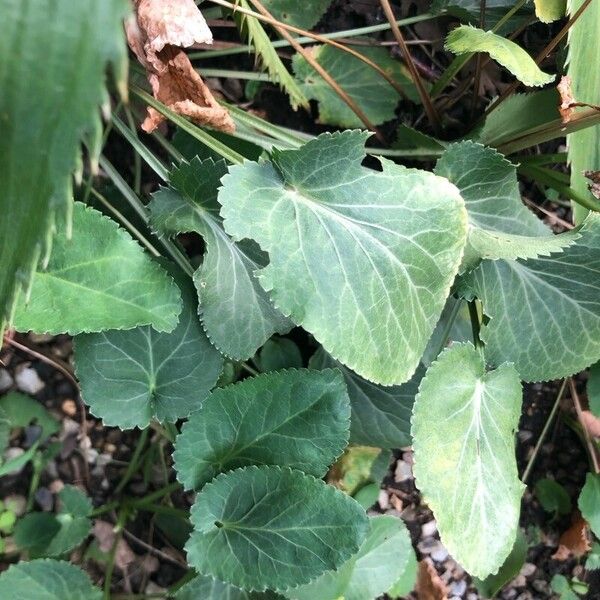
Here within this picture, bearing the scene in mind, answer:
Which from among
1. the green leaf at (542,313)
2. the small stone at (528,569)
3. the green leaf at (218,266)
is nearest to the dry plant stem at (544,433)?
the small stone at (528,569)

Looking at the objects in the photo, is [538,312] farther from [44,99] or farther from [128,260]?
[44,99]

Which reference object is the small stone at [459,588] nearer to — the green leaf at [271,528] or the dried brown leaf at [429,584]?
the dried brown leaf at [429,584]

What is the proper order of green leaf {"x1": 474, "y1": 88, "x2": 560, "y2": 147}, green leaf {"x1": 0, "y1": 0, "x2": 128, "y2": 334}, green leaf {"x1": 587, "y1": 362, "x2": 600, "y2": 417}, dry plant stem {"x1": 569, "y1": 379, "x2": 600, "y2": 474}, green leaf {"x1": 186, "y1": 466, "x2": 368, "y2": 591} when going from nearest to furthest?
green leaf {"x1": 0, "y1": 0, "x2": 128, "y2": 334}
green leaf {"x1": 186, "y1": 466, "x2": 368, "y2": 591}
green leaf {"x1": 474, "y1": 88, "x2": 560, "y2": 147}
green leaf {"x1": 587, "y1": 362, "x2": 600, "y2": 417}
dry plant stem {"x1": 569, "y1": 379, "x2": 600, "y2": 474}

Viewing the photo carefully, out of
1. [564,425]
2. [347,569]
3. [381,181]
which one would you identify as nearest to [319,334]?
[381,181]

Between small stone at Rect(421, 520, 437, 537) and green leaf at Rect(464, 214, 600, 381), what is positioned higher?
green leaf at Rect(464, 214, 600, 381)

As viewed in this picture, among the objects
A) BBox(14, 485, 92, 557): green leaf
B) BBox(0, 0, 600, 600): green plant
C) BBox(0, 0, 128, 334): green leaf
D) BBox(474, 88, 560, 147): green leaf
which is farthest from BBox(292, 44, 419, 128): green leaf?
BBox(0, 0, 128, 334): green leaf

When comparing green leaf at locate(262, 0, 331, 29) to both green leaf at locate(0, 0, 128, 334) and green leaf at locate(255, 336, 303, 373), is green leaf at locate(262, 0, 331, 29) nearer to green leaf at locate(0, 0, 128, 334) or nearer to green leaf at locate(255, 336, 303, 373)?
green leaf at locate(255, 336, 303, 373)

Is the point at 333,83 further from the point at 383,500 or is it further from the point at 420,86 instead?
the point at 383,500
